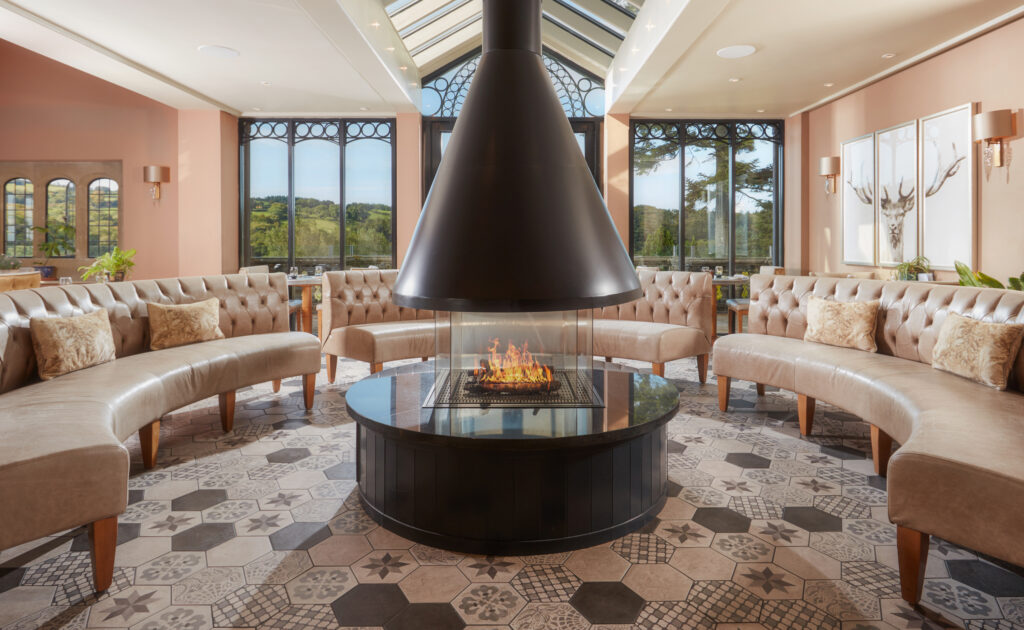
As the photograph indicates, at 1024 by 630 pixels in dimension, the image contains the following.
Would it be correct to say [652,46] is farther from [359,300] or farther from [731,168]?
[359,300]

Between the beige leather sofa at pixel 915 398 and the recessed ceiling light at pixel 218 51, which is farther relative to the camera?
the recessed ceiling light at pixel 218 51

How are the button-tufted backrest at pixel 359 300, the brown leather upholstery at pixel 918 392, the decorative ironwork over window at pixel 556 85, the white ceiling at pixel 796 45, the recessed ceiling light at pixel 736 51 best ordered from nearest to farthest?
1. the brown leather upholstery at pixel 918 392
2. the white ceiling at pixel 796 45
3. the button-tufted backrest at pixel 359 300
4. the recessed ceiling light at pixel 736 51
5. the decorative ironwork over window at pixel 556 85

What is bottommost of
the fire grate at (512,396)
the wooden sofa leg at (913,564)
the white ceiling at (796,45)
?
the wooden sofa leg at (913,564)

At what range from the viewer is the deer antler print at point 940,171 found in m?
4.93

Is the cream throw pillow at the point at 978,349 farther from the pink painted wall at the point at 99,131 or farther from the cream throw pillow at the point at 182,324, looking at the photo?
the pink painted wall at the point at 99,131

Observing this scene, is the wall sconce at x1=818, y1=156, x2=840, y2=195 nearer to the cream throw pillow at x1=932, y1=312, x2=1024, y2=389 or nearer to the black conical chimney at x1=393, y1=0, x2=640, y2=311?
the cream throw pillow at x1=932, y1=312, x2=1024, y2=389

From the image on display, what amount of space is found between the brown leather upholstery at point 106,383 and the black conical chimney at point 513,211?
4.30ft

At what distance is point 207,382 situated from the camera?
328 cm

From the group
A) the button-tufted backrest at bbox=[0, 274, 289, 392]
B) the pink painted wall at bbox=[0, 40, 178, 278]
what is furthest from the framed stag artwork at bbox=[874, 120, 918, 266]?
the pink painted wall at bbox=[0, 40, 178, 278]

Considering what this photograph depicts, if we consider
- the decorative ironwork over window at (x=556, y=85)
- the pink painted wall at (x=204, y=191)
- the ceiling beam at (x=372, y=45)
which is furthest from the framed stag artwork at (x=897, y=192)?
the pink painted wall at (x=204, y=191)

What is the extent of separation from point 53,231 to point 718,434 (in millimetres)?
9201

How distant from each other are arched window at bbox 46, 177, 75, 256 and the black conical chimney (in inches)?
303

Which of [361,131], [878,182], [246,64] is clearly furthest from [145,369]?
[878,182]

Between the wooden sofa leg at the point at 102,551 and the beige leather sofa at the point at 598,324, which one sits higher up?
the beige leather sofa at the point at 598,324
